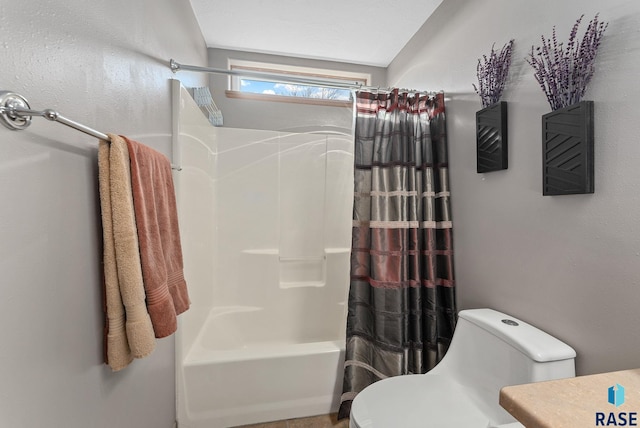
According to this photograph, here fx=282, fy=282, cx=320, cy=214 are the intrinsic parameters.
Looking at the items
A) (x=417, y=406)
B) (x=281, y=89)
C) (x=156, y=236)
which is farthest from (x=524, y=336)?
(x=281, y=89)

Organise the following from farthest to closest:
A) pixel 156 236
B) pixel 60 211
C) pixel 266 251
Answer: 1. pixel 266 251
2. pixel 156 236
3. pixel 60 211

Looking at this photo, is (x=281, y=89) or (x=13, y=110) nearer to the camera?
(x=13, y=110)

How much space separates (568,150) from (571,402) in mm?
825

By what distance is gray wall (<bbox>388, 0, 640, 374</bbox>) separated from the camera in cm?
87

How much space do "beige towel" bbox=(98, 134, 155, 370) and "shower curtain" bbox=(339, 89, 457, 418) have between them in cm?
114

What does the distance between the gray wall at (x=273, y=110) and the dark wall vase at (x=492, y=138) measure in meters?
1.25

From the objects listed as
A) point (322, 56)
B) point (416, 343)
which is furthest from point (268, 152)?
point (416, 343)

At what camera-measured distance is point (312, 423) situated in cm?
166

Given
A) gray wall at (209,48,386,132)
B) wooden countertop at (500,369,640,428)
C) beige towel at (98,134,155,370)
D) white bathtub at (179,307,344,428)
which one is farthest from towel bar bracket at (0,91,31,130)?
gray wall at (209,48,386,132)

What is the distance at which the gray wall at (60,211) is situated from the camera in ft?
1.87

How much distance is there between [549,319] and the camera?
1111 mm

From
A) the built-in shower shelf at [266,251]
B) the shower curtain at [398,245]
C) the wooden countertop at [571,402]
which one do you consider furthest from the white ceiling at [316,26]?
the wooden countertop at [571,402]

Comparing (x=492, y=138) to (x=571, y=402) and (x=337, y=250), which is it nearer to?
(x=571, y=402)

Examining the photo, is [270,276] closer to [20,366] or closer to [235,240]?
[235,240]
